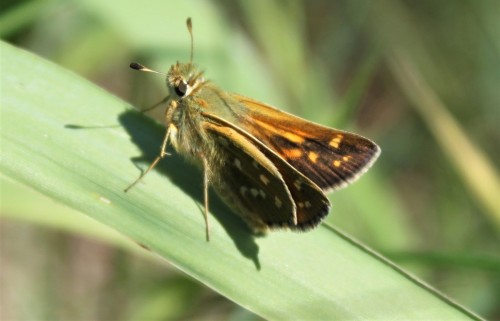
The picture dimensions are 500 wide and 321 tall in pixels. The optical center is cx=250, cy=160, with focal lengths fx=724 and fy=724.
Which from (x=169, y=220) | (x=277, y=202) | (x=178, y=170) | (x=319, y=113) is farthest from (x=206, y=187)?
(x=319, y=113)

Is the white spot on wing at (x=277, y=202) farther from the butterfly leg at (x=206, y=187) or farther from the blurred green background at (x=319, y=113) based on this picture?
the blurred green background at (x=319, y=113)

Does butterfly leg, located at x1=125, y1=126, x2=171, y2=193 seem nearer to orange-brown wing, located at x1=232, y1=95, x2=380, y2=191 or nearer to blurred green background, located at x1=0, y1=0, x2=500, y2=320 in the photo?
orange-brown wing, located at x1=232, y1=95, x2=380, y2=191

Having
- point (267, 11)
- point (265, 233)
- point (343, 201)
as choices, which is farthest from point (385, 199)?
point (265, 233)

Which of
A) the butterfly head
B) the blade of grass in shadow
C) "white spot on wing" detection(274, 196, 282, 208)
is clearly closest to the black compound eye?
the butterfly head

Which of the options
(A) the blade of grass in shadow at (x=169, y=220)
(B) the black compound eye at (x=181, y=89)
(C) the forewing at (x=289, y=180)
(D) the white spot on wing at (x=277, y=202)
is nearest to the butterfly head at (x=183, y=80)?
(B) the black compound eye at (x=181, y=89)

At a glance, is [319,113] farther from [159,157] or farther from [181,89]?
[159,157]
